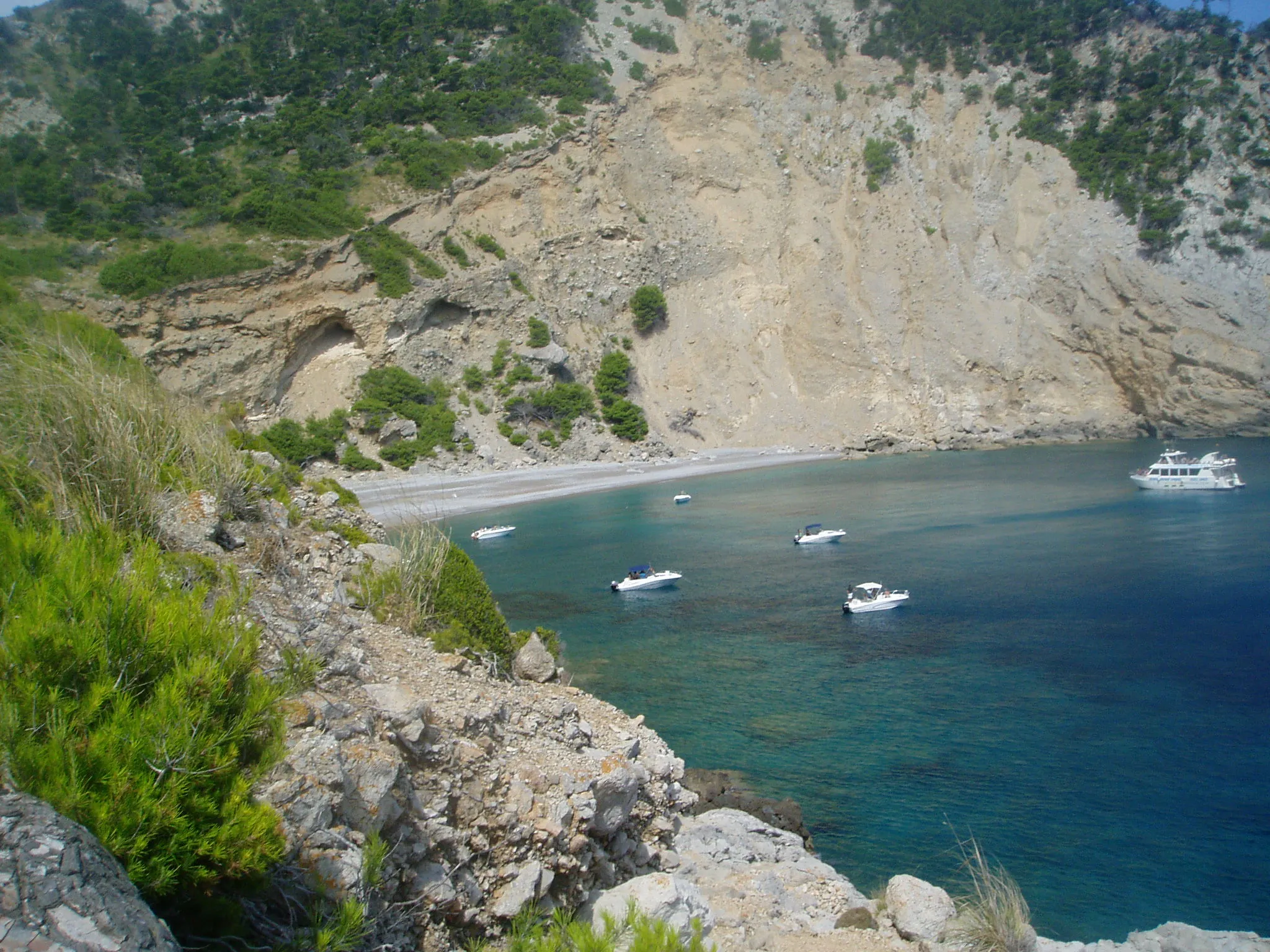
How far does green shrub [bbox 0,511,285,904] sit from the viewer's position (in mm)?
3480

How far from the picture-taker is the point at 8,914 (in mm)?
2740

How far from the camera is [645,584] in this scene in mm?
28125

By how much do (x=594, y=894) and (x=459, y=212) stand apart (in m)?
57.7

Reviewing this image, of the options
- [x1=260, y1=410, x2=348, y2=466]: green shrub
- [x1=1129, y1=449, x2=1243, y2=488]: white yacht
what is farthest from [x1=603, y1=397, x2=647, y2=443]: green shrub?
[x1=1129, y1=449, x2=1243, y2=488]: white yacht

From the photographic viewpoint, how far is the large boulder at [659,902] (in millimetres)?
6266

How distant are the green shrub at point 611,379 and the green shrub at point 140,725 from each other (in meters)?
55.6

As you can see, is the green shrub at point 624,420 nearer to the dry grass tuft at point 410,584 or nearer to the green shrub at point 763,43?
the green shrub at point 763,43

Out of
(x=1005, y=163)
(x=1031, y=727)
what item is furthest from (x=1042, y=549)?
(x=1005, y=163)

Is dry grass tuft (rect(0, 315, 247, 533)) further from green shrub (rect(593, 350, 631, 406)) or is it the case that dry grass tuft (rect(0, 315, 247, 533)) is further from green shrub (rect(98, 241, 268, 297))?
green shrub (rect(593, 350, 631, 406))

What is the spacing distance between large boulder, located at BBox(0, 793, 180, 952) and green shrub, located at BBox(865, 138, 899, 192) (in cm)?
7231

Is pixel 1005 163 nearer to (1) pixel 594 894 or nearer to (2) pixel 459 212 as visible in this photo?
(2) pixel 459 212

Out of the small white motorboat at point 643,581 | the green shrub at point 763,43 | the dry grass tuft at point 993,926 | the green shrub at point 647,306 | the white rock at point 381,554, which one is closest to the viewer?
the dry grass tuft at point 993,926

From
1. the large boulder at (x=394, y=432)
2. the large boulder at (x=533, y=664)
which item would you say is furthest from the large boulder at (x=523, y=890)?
the large boulder at (x=394, y=432)

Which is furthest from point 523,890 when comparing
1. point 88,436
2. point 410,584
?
point 410,584
